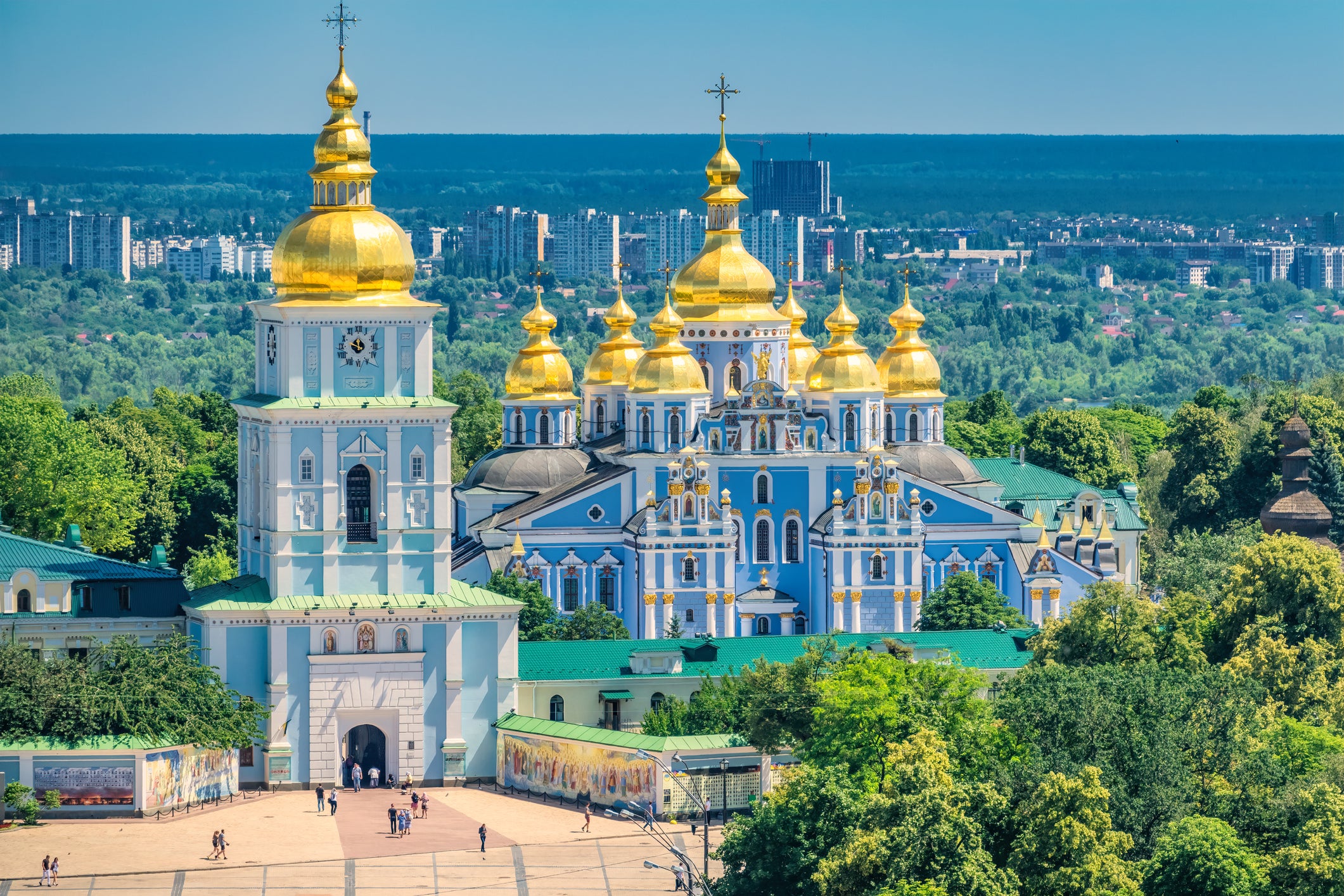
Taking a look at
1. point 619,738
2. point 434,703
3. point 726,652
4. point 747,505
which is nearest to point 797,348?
point 747,505

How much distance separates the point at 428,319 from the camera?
1934 inches

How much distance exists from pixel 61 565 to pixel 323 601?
13.3 feet

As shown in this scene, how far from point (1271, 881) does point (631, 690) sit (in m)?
14.6

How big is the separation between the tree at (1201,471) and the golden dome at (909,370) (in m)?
8.73

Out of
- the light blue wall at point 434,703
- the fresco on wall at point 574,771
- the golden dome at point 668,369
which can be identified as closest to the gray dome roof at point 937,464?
the golden dome at point 668,369

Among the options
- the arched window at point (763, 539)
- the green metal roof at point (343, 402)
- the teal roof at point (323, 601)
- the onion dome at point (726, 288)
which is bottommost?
the teal roof at point (323, 601)

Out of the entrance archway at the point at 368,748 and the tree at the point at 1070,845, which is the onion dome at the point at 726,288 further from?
the tree at the point at 1070,845

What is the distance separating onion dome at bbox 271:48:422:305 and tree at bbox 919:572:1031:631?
12.4 meters

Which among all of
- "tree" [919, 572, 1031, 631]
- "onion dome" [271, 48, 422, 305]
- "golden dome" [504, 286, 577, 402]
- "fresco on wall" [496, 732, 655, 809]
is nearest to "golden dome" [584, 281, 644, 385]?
"golden dome" [504, 286, 577, 402]

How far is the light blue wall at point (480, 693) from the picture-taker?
1903 inches

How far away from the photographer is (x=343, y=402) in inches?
1909

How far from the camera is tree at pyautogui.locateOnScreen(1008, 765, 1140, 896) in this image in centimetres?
3759

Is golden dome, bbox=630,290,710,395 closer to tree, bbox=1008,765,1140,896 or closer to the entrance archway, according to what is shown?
the entrance archway

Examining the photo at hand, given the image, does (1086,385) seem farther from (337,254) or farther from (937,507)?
(337,254)
